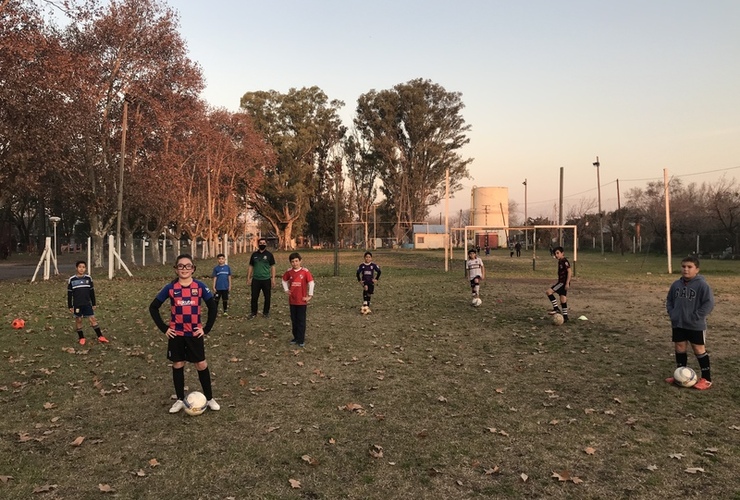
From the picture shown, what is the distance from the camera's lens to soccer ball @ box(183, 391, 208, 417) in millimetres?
6289

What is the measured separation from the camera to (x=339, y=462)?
5.00 m

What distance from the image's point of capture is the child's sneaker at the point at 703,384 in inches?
281

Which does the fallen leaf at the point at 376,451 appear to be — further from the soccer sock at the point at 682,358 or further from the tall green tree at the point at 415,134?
the tall green tree at the point at 415,134

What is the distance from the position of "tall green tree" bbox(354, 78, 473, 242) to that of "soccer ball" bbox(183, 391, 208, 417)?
6561 cm

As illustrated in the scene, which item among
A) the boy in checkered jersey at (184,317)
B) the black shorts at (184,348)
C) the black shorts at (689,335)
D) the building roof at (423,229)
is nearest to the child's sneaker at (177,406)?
the boy in checkered jersey at (184,317)

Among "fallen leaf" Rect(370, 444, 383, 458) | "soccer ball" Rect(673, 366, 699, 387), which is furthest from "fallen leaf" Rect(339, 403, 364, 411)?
"soccer ball" Rect(673, 366, 699, 387)

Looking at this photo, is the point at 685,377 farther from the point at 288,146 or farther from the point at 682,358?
the point at 288,146

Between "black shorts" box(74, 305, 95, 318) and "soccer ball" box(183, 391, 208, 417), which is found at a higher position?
"black shorts" box(74, 305, 95, 318)

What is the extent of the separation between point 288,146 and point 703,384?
61788 millimetres

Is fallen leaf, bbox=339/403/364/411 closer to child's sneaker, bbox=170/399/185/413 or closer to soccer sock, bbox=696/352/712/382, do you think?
child's sneaker, bbox=170/399/185/413

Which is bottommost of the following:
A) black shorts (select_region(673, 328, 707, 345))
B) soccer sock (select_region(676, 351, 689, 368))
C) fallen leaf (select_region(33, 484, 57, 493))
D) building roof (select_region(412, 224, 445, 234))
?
fallen leaf (select_region(33, 484, 57, 493))

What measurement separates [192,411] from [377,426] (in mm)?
2251

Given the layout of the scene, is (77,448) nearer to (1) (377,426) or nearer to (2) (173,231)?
(1) (377,426)

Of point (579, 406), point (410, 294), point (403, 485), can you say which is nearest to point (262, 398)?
point (403, 485)
